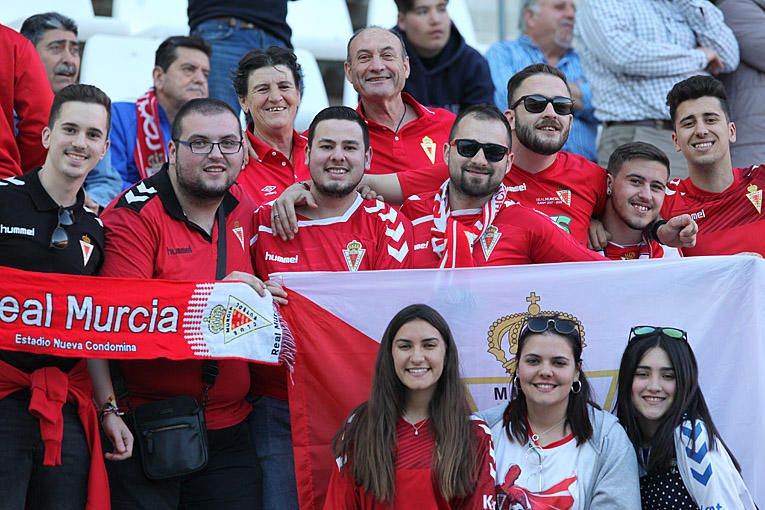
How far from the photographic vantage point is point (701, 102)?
643 cm

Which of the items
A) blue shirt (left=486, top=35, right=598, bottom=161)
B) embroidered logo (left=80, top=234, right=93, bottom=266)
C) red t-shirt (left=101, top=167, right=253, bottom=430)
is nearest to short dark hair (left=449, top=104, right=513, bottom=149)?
red t-shirt (left=101, top=167, right=253, bottom=430)

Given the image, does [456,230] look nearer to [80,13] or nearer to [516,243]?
[516,243]

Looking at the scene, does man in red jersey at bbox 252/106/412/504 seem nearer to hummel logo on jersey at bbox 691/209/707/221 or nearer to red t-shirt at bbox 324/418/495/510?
red t-shirt at bbox 324/418/495/510

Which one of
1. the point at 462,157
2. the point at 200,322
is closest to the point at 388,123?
the point at 462,157

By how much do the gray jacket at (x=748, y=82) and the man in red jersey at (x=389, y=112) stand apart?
2.44m

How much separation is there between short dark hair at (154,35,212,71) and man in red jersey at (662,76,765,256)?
121 inches

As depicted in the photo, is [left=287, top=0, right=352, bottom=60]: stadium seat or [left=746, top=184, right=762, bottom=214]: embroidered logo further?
[left=287, top=0, right=352, bottom=60]: stadium seat

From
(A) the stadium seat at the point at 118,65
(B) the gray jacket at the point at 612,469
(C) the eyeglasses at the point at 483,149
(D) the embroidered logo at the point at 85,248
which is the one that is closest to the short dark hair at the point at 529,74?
(C) the eyeglasses at the point at 483,149

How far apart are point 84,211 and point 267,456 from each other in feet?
4.55

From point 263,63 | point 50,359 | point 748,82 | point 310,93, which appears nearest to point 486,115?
point 263,63

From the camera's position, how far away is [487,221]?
559cm

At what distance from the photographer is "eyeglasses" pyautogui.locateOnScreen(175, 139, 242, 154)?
5363mm

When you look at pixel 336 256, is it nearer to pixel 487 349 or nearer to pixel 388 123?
pixel 487 349

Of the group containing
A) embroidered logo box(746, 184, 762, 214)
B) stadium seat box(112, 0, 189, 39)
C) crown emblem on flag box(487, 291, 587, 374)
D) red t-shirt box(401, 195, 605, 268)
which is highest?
stadium seat box(112, 0, 189, 39)
